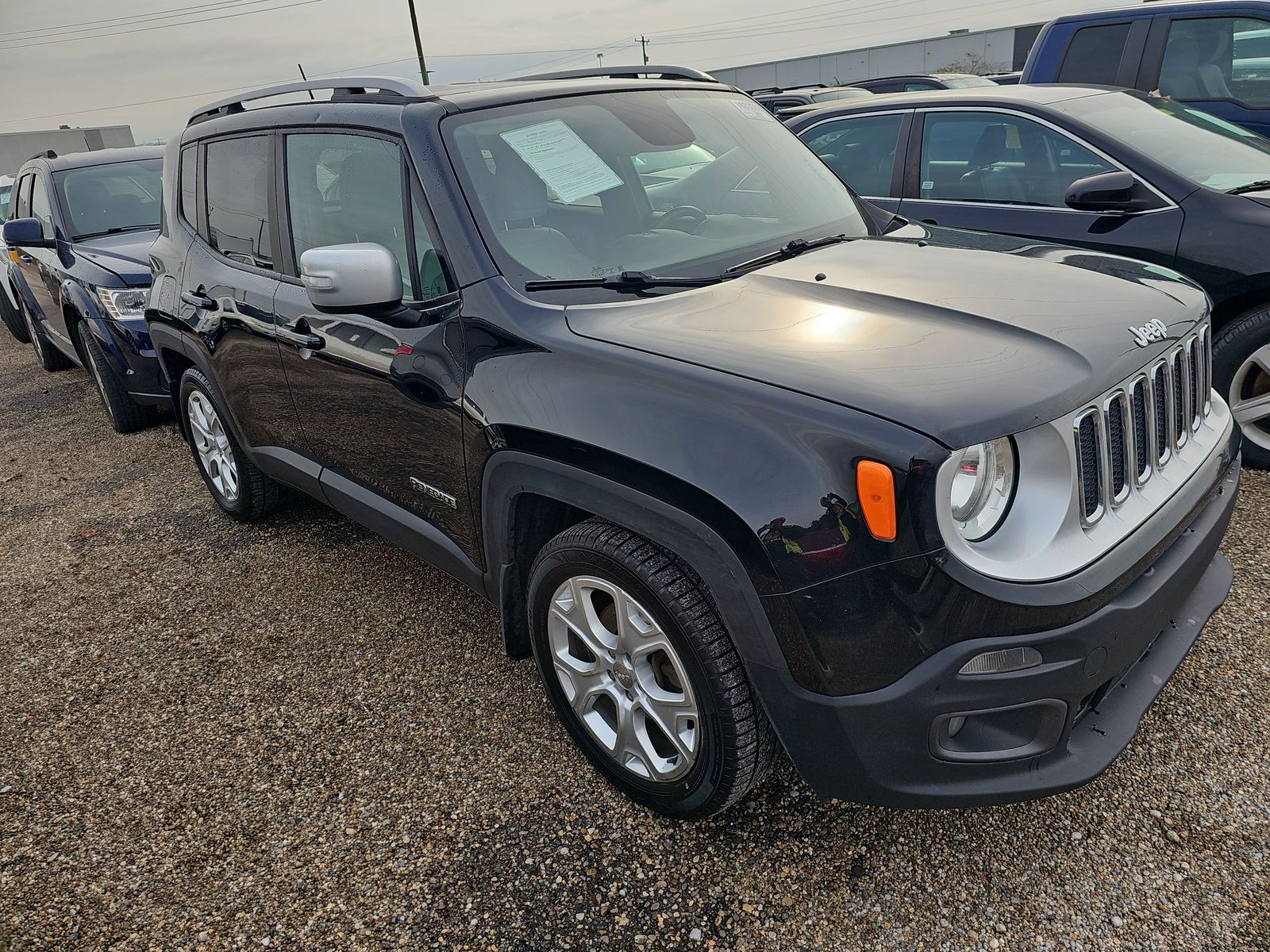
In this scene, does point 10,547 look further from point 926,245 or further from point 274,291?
point 926,245

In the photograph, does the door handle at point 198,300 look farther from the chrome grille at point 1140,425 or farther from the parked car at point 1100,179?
the parked car at point 1100,179

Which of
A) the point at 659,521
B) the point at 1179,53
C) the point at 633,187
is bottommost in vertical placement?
the point at 659,521

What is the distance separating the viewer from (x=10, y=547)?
182 inches

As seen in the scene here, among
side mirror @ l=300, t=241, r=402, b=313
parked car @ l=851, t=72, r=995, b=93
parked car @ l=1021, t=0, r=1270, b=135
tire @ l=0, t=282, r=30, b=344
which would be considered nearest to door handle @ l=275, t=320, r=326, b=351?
side mirror @ l=300, t=241, r=402, b=313

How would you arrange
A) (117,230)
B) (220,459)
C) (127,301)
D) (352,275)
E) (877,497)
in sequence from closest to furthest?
1. (877,497)
2. (352,275)
3. (220,459)
4. (127,301)
5. (117,230)

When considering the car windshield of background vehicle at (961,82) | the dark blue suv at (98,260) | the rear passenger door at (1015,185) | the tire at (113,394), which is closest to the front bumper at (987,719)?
the rear passenger door at (1015,185)

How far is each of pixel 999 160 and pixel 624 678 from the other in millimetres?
3548

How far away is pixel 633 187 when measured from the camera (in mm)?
2717

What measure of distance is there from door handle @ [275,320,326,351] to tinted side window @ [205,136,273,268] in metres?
0.32

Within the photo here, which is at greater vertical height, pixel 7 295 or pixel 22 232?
pixel 22 232

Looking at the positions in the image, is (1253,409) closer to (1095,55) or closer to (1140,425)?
(1140,425)

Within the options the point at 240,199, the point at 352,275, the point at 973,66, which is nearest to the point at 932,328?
the point at 352,275

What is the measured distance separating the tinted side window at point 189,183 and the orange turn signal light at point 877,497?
340 cm

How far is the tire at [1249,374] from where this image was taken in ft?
12.1
